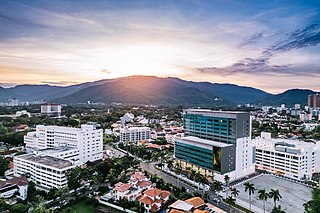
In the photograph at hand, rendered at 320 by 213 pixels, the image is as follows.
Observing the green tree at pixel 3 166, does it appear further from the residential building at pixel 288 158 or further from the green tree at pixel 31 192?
the residential building at pixel 288 158

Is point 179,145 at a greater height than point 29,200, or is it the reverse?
point 179,145

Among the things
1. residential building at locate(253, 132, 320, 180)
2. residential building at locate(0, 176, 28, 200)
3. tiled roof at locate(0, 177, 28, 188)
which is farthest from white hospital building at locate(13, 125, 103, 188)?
residential building at locate(253, 132, 320, 180)

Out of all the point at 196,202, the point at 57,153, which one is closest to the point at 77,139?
the point at 57,153

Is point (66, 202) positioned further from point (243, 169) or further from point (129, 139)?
point (129, 139)

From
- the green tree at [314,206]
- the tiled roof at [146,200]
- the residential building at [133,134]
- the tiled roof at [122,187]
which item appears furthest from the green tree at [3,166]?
the green tree at [314,206]

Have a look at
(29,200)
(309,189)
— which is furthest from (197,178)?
(29,200)

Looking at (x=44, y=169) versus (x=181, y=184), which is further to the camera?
(x=181, y=184)

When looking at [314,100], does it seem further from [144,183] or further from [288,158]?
[144,183]
